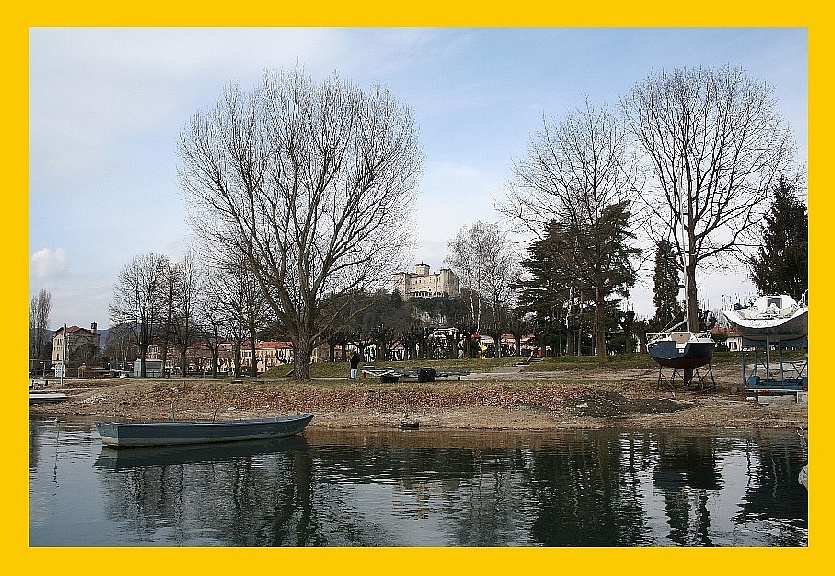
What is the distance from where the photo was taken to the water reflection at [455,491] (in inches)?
450

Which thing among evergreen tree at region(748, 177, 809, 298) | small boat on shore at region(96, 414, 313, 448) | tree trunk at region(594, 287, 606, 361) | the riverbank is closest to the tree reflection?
small boat on shore at region(96, 414, 313, 448)

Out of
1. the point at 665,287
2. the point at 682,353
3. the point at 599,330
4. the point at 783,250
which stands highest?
the point at 783,250

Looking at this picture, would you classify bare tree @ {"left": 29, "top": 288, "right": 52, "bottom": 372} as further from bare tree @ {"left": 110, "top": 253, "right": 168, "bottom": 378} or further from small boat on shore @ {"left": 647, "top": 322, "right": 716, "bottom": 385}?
small boat on shore @ {"left": 647, "top": 322, "right": 716, "bottom": 385}

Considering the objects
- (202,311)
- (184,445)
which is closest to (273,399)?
(184,445)

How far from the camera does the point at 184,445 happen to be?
2239cm

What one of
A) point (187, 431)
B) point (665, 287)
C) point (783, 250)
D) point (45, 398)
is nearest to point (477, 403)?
point (187, 431)

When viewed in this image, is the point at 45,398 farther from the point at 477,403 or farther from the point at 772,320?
the point at 772,320

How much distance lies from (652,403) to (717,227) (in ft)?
40.8

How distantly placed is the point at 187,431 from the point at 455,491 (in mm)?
10516

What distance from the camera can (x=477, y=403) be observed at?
94.3ft

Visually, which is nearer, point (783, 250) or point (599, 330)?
point (599, 330)

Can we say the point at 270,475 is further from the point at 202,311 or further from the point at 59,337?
the point at 59,337

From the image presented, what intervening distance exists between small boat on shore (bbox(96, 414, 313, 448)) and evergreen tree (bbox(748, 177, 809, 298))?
33933 mm

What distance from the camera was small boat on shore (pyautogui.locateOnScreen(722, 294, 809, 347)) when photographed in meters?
28.2
